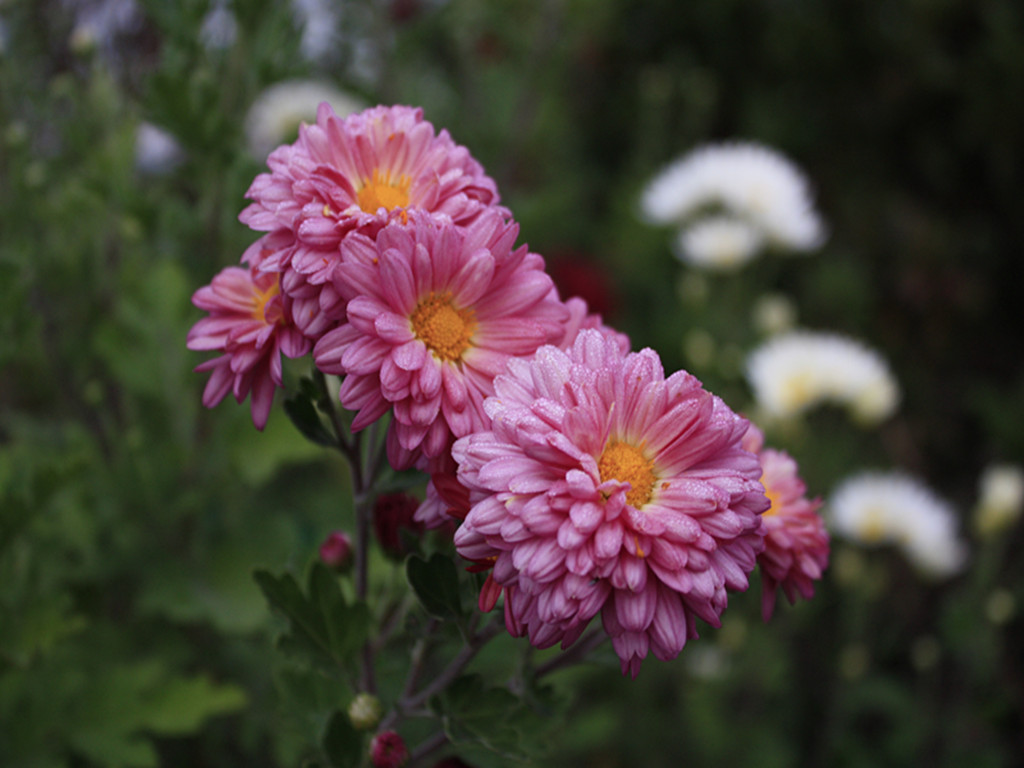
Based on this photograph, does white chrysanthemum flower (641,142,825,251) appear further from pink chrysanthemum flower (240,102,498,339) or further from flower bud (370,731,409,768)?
flower bud (370,731,409,768)

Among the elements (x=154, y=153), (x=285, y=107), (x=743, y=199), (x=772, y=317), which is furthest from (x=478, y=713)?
(x=285, y=107)

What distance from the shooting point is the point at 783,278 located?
161 inches

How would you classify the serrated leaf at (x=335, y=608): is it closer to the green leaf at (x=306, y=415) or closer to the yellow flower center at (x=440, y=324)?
the green leaf at (x=306, y=415)

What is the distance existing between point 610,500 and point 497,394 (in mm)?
138

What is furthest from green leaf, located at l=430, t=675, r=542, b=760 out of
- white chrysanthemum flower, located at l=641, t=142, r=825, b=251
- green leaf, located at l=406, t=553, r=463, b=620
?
white chrysanthemum flower, located at l=641, t=142, r=825, b=251

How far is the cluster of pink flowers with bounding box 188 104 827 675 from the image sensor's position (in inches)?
27.0

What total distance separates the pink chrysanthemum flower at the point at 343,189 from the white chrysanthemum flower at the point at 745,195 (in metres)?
1.93

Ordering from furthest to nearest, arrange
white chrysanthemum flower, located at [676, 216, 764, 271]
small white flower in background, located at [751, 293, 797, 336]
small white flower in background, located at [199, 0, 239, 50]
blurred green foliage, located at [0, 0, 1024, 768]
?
1. white chrysanthemum flower, located at [676, 216, 764, 271]
2. small white flower in background, located at [751, 293, 797, 336]
3. small white flower in background, located at [199, 0, 239, 50]
4. blurred green foliage, located at [0, 0, 1024, 768]

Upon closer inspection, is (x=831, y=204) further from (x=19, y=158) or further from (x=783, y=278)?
(x=19, y=158)

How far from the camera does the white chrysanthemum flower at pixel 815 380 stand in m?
2.19

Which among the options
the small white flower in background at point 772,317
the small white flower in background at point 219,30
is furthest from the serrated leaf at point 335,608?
the small white flower in background at point 772,317

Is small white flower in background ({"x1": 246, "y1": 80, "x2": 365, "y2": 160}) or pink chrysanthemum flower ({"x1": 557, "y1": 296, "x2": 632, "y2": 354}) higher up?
small white flower in background ({"x1": 246, "y1": 80, "x2": 365, "y2": 160})

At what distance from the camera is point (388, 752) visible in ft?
2.86

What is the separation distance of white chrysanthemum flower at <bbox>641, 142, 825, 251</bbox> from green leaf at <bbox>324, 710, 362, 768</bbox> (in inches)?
85.1
